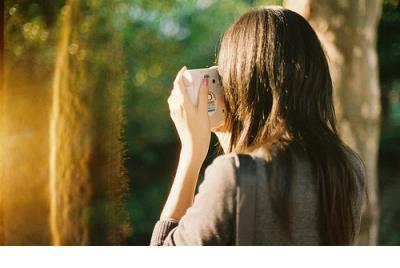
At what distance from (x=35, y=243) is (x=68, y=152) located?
403 mm

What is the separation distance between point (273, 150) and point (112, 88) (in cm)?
147

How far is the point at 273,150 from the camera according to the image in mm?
1042

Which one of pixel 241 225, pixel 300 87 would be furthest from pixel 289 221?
pixel 300 87

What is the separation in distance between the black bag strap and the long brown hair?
3.2 inches

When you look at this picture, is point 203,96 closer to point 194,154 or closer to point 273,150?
point 194,154

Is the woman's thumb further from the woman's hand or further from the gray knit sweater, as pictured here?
the gray knit sweater

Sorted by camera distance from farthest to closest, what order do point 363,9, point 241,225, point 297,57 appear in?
point 363,9
point 297,57
point 241,225

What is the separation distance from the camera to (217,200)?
101 cm

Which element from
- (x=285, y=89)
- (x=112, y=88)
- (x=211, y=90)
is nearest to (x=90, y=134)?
(x=112, y=88)

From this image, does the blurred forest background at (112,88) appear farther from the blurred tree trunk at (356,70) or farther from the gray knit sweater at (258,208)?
the gray knit sweater at (258,208)

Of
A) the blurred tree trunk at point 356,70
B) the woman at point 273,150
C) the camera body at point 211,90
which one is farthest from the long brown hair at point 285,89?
the blurred tree trunk at point 356,70

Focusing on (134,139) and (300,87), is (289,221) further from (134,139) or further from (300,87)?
(134,139)

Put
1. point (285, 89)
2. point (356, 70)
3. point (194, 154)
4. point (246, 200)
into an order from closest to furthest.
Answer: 1. point (246, 200)
2. point (285, 89)
3. point (194, 154)
4. point (356, 70)

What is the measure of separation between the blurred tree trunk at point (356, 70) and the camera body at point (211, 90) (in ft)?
3.69
